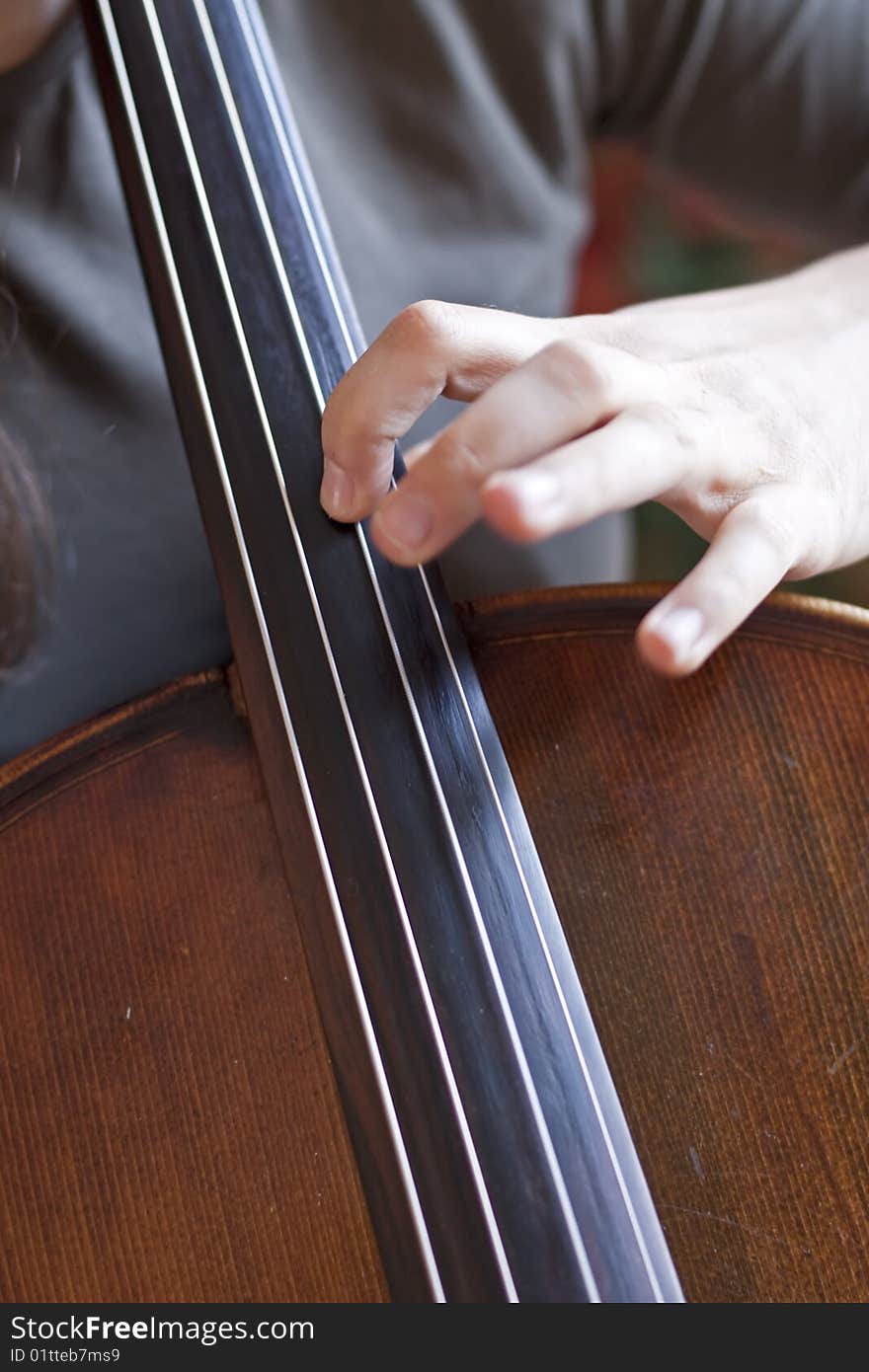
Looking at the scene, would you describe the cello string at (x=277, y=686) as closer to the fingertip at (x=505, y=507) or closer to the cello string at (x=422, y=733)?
the cello string at (x=422, y=733)

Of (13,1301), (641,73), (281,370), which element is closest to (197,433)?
(281,370)

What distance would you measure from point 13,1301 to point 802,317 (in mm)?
494

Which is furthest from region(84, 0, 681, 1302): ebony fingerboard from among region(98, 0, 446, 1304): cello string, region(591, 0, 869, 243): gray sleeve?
region(591, 0, 869, 243): gray sleeve

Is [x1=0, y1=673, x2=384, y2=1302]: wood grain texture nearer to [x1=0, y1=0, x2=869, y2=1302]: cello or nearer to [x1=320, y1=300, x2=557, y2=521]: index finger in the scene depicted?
[x1=0, y1=0, x2=869, y2=1302]: cello

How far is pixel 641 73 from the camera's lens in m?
0.72

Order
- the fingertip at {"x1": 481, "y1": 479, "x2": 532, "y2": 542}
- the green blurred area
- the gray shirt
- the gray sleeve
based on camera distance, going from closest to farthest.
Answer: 1. the fingertip at {"x1": 481, "y1": 479, "x2": 532, "y2": 542}
2. the gray shirt
3. the gray sleeve
4. the green blurred area

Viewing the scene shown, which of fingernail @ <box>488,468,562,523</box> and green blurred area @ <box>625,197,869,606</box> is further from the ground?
fingernail @ <box>488,468,562,523</box>

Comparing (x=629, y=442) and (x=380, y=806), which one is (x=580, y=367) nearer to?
(x=629, y=442)

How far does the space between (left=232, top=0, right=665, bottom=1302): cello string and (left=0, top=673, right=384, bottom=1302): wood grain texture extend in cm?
8

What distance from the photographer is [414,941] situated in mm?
362

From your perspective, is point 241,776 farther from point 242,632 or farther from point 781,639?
point 781,639

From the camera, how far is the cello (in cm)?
35

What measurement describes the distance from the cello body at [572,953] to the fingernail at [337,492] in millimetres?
65

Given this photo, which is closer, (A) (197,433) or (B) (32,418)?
(A) (197,433)
